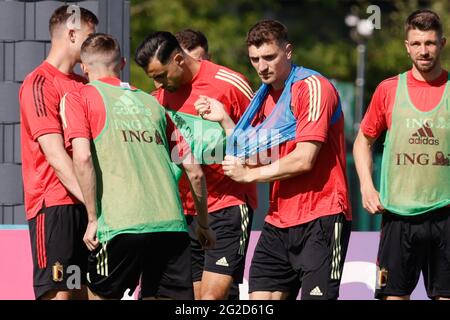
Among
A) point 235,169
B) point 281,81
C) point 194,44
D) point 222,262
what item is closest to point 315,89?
point 281,81

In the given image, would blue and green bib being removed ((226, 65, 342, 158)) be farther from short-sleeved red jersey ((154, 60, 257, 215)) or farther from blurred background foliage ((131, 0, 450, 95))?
blurred background foliage ((131, 0, 450, 95))

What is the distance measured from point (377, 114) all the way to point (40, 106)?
2.14 m

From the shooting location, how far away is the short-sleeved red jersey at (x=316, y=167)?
737cm

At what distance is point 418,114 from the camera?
7.49 metres

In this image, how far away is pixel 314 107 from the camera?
7371mm

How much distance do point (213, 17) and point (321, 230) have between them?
2369 centimetres

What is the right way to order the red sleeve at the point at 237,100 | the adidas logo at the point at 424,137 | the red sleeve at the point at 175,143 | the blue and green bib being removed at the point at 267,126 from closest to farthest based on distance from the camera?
the red sleeve at the point at 175,143, the adidas logo at the point at 424,137, the blue and green bib being removed at the point at 267,126, the red sleeve at the point at 237,100

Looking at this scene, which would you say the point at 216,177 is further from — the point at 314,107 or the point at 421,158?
the point at 421,158

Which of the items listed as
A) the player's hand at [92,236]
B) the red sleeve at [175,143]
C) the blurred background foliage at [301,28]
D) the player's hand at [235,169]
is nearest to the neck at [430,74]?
the player's hand at [235,169]

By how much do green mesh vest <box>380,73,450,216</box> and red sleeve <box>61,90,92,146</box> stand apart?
197cm

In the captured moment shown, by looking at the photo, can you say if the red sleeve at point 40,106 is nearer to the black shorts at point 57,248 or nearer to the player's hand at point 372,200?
the black shorts at point 57,248

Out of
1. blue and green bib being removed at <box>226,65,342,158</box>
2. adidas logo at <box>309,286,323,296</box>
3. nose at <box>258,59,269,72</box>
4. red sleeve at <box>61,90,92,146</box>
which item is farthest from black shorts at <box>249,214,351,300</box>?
red sleeve at <box>61,90,92,146</box>

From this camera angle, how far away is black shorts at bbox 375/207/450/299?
7.47 meters

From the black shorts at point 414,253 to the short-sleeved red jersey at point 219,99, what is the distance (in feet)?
4.03
